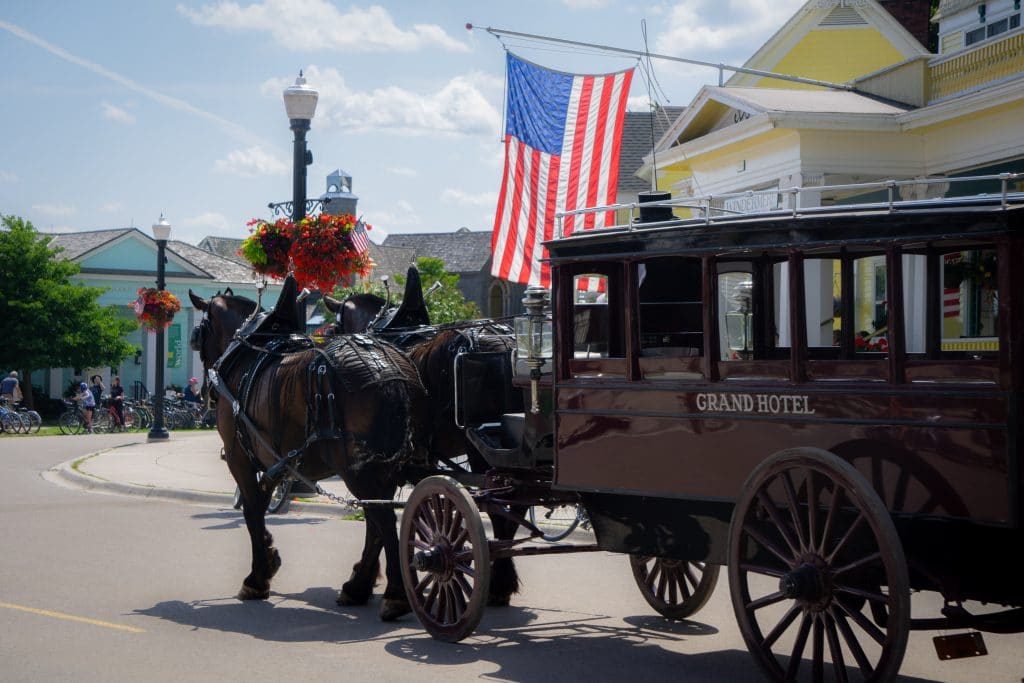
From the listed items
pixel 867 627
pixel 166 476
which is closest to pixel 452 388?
pixel 867 627

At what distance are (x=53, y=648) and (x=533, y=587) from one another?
3.81 m

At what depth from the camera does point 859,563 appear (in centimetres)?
533

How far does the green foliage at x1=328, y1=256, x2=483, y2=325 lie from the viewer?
1147 inches

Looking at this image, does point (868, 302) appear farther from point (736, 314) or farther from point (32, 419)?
point (32, 419)

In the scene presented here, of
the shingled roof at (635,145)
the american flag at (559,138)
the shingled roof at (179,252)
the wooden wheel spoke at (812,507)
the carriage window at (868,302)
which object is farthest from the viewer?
the shingled roof at (179,252)

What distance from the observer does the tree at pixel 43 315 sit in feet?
138

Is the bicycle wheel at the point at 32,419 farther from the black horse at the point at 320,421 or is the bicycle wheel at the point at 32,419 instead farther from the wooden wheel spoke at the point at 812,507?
the wooden wheel spoke at the point at 812,507

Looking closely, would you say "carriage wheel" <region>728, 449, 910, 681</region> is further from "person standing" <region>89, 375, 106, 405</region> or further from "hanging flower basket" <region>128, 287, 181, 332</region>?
"person standing" <region>89, 375, 106, 405</region>

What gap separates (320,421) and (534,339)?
6.83ft

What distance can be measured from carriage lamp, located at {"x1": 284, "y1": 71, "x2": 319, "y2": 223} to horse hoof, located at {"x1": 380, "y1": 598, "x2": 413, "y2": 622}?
807cm

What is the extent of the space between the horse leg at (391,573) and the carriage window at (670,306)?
7.39 feet

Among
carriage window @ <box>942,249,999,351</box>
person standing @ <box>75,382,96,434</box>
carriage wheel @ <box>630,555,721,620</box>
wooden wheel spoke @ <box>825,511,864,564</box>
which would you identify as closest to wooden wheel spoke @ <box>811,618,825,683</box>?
wooden wheel spoke @ <box>825,511,864,564</box>

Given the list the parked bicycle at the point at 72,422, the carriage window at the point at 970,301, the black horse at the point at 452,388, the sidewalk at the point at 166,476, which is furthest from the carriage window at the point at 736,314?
the parked bicycle at the point at 72,422

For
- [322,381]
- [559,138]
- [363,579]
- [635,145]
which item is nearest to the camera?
[322,381]
